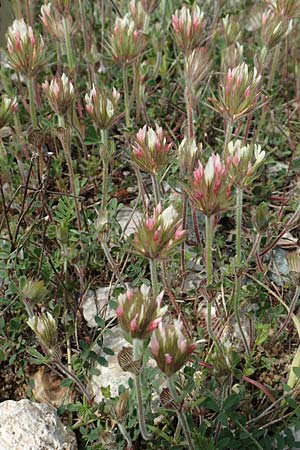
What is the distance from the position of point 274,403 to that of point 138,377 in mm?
345

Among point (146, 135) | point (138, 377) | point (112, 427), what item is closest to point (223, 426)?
point (112, 427)

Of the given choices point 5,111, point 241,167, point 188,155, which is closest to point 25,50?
point 5,111

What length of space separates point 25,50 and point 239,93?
1.89ft

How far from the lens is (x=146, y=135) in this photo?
1.43m

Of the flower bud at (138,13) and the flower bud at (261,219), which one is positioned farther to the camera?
the flower bud at (138,13)

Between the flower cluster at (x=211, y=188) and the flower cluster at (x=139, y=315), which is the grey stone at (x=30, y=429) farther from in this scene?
the flower cluster at (x=211, y=188)

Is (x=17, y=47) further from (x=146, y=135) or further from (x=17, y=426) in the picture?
(x=17, y=426)

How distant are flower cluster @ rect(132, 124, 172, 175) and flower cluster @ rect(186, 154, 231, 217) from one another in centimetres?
19

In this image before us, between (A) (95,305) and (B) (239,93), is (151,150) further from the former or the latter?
(A) (95,305)

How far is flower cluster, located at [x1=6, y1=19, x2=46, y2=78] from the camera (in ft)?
5.60

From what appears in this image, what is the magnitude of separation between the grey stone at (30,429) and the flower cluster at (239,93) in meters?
0.78

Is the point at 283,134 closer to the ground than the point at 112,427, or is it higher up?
higher up

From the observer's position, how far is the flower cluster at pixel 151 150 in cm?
142

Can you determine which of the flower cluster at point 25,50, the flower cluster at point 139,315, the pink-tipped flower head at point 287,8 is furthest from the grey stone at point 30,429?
the pink-tipped flower head at point 287,8
